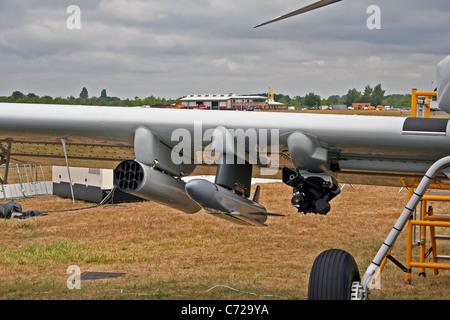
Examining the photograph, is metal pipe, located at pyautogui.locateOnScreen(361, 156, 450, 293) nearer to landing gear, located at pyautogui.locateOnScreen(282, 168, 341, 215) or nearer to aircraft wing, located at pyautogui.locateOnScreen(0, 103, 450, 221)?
aircraft wing, located at pyautogui.locateOnScreen(0, 103, 450, 221)

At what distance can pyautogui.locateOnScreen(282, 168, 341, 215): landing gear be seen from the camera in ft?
31.7

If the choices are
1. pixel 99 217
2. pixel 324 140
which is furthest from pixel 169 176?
pixel 99 217

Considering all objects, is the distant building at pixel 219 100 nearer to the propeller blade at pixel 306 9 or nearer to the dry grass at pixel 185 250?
the dry grass at pixel 185 250

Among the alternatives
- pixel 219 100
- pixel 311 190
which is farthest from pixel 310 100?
pixel 311 190

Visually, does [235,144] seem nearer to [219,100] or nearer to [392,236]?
[392,236]

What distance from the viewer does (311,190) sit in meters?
9.73

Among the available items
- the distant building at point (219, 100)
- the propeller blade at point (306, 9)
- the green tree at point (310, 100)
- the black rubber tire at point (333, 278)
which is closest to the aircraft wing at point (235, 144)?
the propeller blade at point (306, 9)

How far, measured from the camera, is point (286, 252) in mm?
15742

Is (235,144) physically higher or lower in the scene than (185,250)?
higher

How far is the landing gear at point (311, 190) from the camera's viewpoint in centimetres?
965

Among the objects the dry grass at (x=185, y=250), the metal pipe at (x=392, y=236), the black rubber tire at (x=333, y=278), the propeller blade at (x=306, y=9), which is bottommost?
the dry grass at (x=185, y=250)

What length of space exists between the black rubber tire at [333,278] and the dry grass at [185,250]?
3.45 metres

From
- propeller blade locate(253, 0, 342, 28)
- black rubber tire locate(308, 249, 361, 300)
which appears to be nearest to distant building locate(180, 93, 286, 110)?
propeller blade locate(253, 0, 342, 28)

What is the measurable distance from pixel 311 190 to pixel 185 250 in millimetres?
7054
